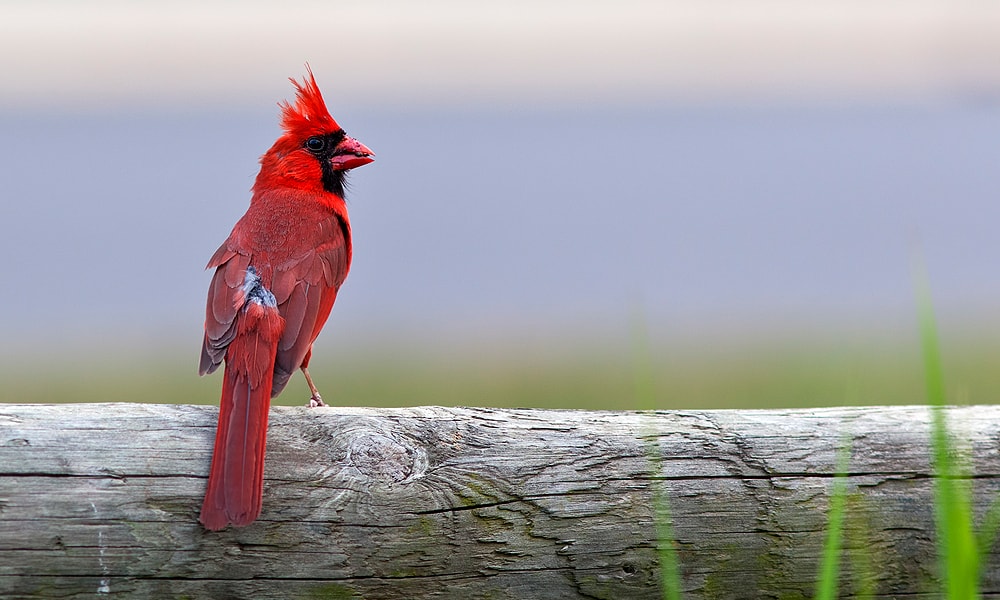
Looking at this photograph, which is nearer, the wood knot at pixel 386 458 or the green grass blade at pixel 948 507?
the green grass blade at pixel 948 507

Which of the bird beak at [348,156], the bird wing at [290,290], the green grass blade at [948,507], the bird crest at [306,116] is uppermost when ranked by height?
the bird crest at [306,116]

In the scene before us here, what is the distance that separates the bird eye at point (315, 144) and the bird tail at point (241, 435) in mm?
1075

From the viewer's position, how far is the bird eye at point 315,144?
12.6 feet

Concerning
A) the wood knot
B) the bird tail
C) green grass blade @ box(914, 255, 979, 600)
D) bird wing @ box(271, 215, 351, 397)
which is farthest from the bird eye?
green grass blade @ box(914, 255, 979, 600)

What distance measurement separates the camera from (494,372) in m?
7.52

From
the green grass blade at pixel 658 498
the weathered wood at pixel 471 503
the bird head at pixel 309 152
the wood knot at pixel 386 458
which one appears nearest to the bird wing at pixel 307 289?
the bird head at pixel 309 152

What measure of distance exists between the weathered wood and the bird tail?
0.14ft

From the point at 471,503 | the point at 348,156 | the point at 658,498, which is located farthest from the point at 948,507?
the point at 348,156

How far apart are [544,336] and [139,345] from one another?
2.93 metres

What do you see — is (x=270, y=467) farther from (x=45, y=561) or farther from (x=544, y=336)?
(x=544, y=336)

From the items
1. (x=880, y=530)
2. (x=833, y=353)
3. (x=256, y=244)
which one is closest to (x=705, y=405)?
(x=833, y=353)

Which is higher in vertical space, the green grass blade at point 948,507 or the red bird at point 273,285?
the red bird at point 273,285

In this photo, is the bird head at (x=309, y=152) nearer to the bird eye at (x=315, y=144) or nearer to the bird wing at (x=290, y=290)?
the bird eye at (x=315, y=144)

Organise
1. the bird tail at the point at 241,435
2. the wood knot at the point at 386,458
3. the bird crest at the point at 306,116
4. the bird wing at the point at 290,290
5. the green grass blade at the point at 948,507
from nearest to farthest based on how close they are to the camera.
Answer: the green grass blade at the point at 948,507 → the bird tail at the point at 241,435 → the wood knot at the point at 386,458 → the bird wing at the point at 290,290 → the bird crest at the point at 306,116
